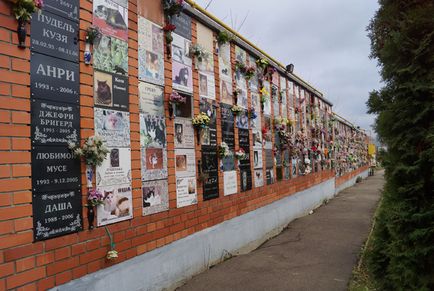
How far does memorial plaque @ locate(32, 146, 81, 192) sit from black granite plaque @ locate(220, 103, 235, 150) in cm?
317

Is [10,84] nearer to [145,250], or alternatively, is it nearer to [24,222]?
[24,222]

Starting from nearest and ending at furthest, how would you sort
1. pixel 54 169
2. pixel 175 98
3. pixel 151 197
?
pixel 54 169, pixel 151 197, pixel 175 98

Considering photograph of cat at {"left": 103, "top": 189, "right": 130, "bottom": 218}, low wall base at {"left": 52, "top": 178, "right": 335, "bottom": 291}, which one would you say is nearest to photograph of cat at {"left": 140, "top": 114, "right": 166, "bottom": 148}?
photograph of cat at {"left": 103, "top": 189, "right": 130, "bottom": 218}

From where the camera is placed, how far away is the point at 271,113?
852cm

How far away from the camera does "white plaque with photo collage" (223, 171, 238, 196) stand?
20.3 ft

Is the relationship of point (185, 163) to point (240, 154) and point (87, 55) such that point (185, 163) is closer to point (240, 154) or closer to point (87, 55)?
point (240, 154)

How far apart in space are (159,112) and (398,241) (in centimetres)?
291

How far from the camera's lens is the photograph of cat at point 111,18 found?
376 cm

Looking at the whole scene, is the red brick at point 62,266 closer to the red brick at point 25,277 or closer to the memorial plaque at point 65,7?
the red brick at point 25,277

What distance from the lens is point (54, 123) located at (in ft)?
10.6

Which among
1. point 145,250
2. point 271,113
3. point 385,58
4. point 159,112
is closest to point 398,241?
point 385,58

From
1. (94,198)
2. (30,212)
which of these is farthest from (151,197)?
(30,212)

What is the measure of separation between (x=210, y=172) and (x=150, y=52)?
2050mm

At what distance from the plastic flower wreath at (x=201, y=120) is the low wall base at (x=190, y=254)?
1512 mm
